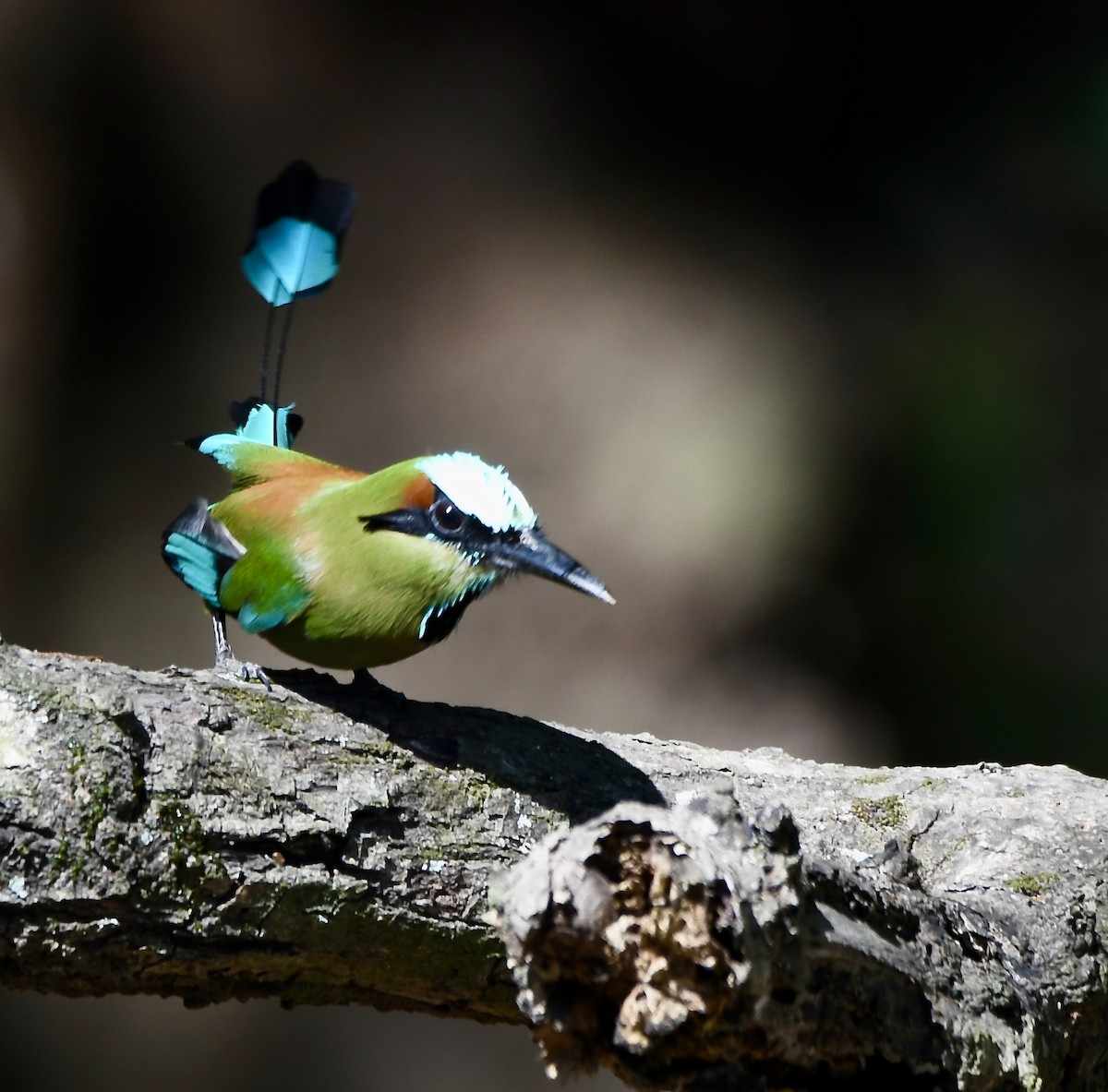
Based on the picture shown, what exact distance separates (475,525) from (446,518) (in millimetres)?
50

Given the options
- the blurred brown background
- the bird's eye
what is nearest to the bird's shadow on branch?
the bird's eye

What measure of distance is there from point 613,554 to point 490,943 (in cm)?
220

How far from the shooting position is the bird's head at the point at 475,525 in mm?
1914

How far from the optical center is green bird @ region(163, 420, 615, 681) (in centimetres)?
195

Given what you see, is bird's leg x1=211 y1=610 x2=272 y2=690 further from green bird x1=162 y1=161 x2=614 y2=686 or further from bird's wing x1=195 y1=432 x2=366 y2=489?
bird's wing x1=195 y1=432 x2=366 y2=489

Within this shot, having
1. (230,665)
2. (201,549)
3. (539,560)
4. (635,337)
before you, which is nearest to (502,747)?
(539,560)

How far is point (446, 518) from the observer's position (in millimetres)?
1972

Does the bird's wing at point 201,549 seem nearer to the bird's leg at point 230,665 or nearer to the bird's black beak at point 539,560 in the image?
the bird's leg at point 230,665

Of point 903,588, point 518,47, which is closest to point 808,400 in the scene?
point 903,588

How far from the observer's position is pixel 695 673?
12.3ft

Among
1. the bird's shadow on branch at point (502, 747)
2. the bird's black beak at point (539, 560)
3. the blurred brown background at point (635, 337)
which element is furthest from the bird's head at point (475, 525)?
the blurred brown background at point (635, 337)

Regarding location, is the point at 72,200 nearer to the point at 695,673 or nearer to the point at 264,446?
the point at 264,446

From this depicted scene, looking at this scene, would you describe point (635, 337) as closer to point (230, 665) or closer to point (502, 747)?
point (230, 665)

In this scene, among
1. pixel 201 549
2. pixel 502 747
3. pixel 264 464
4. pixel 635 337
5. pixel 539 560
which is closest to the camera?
pixel 502 747
